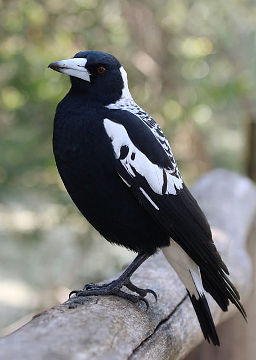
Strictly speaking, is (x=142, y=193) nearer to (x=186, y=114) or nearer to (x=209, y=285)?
(x=209, y=285)

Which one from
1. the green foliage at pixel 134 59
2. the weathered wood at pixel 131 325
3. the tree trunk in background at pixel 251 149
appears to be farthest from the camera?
the tree trunk in background at pixel 251 149

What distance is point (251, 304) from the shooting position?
3.53 m

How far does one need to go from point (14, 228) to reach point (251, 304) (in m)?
2.65

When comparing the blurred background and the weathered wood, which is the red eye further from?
the blurred background

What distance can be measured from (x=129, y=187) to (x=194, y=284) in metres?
0.43

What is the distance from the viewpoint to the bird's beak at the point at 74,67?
2.10 meters

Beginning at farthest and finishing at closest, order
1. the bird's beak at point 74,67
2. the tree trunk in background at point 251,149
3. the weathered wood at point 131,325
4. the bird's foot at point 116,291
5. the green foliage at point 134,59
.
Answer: the tree trunk in background at point 251,149 < the green foliage at point 134,59 < the bird's beak at point 74,67 < the bird's foot at point 116,291 < the weathered wood at point 131,325

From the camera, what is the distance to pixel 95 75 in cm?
218

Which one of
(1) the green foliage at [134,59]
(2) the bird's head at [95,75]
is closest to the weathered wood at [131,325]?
(2) the bird's head at [95,75]

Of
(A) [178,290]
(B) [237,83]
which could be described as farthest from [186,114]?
(A) [178,290]

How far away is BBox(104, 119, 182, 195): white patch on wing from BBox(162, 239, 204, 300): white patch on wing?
0.21 m

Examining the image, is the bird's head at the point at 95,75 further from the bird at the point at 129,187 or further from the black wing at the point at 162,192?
the black wing at the point at 162,192

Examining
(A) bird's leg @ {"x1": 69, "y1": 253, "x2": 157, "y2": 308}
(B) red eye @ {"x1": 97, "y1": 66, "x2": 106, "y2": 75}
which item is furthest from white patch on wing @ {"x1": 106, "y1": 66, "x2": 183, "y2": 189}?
(A) bird's leg @ {"x1": 69, "y1": 253, "x2": 157, "y2": 308}

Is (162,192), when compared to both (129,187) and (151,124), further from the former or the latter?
(151,124)
